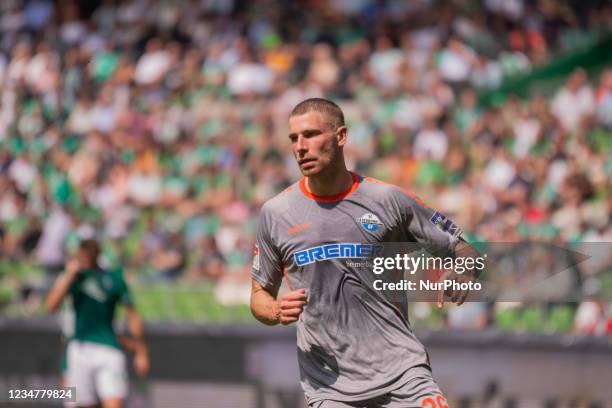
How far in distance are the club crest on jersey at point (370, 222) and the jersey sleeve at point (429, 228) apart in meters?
0.16

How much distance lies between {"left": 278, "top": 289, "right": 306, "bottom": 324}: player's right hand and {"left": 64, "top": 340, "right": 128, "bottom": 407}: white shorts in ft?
19.2

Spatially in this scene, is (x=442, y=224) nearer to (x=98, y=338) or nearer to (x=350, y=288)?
(x=350, y=288)

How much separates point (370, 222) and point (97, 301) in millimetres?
5682

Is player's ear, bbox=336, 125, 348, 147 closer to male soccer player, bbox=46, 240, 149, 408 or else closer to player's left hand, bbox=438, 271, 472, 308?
player's left hand, bbox=438, 271, 472, 308

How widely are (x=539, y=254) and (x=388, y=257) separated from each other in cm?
296

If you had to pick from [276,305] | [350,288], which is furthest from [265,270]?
[350,288]

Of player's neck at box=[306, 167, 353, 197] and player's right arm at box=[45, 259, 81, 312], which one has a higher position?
player's right arm at box=[45, 259, 81, 312]

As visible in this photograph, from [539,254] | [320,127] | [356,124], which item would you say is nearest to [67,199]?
[356,124]

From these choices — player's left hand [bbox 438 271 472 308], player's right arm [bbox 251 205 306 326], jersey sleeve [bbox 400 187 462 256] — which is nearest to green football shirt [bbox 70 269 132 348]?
player's right arm [bbox 251 205 306 326]

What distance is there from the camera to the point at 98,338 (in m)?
11.6

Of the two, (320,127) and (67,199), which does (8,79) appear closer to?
(67,199)

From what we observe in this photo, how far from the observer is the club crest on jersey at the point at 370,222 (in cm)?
641

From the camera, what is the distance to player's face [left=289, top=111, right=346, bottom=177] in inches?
251

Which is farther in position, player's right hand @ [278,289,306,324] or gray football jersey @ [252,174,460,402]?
gray football jersey @ [252,174,460,402]
